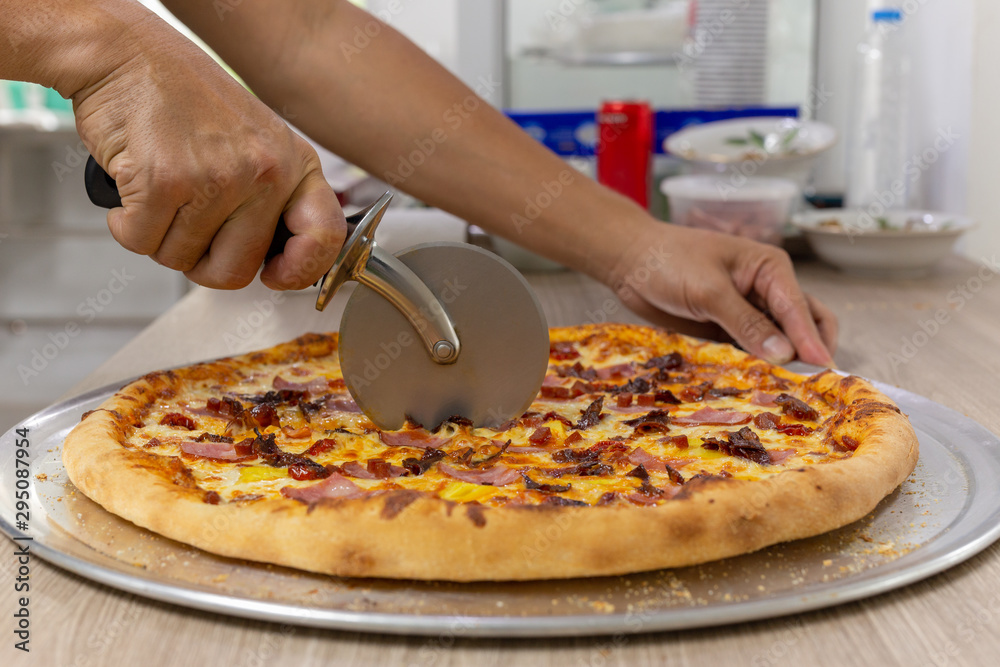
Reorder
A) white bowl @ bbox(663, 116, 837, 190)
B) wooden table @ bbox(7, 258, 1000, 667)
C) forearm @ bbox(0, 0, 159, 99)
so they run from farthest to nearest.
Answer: white bowl @ bbox(663, 116, 837, 190)
forearm @ bbox(0, 0, 159, 99)
wooden table @ bbox(7, 258, 1000, 667)

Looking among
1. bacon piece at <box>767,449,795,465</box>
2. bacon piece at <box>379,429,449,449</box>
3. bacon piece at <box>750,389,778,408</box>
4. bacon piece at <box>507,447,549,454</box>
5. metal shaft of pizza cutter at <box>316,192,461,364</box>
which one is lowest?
bacon piece at <box>750,389,778,408</box>

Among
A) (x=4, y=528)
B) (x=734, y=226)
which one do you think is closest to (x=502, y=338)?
(x=4, y=528)

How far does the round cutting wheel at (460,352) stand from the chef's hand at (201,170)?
0.20 m

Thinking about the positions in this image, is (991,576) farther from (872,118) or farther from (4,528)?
(872,118)

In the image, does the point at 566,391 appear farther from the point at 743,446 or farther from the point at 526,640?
the point at 526,640

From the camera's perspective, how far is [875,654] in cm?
95

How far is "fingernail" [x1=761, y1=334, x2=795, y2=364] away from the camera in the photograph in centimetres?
194

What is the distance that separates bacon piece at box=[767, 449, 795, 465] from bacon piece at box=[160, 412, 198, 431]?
0.92 m

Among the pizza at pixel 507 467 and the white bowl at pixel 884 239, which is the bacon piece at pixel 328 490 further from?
the white bowl at pixel 884 239

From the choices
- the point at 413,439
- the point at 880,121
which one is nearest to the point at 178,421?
the point at 413,439

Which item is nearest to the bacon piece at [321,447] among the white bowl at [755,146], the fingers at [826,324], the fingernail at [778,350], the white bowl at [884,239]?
the fingernail at [778,350]

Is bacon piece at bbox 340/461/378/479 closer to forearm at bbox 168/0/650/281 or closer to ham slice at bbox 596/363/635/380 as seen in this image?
ham slice at bbox 596/363/635/380

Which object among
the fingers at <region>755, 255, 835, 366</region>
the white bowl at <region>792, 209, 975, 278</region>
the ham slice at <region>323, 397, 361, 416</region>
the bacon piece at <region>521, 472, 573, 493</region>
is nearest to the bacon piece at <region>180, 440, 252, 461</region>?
the ham slice at <region>323, 397, 361, 416</region>

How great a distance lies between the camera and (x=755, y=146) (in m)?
3.59
